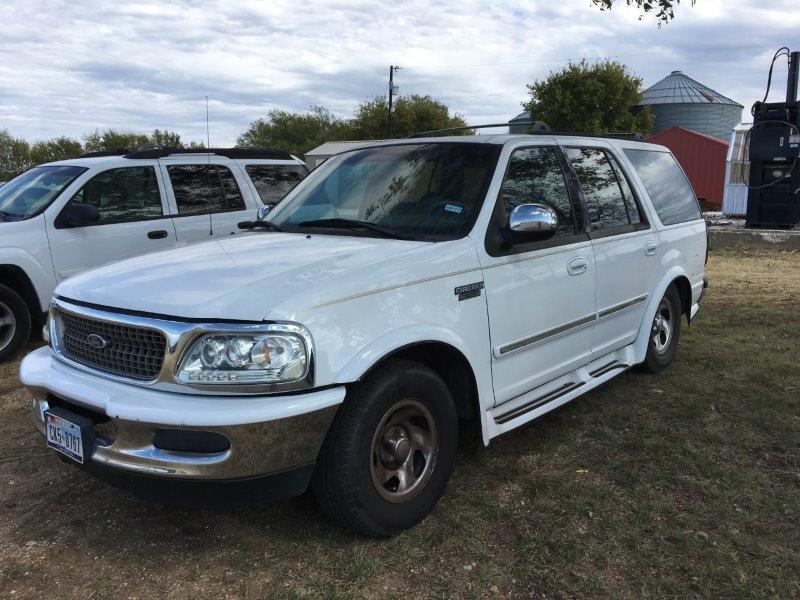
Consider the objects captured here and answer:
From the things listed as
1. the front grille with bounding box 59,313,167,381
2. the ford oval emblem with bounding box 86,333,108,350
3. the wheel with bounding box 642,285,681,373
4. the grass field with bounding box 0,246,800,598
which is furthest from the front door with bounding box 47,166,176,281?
the wheel with bounding box 642,285,681,373

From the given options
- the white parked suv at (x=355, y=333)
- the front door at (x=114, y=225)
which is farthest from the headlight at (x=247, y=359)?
the front door at (x=114, y=225)

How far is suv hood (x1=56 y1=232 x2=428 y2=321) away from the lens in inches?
102

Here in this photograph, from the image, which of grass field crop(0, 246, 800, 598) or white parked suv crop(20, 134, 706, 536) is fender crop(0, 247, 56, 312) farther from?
white parked suv crop(20, 134, 706, 536)

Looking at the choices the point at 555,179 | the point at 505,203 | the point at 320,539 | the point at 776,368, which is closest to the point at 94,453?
the point at 320,539

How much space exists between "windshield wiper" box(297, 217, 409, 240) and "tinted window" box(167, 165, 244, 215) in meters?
3.58

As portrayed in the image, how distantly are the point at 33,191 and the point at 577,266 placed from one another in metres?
5.33

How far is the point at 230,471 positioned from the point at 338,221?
1.62 m

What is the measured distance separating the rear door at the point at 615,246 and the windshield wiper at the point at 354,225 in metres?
1.47

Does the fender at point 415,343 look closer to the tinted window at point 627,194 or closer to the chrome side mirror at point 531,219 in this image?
the chrome side mirror at point 531,219

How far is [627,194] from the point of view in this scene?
477 centimetres

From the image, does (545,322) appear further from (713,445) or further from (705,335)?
(705,335)

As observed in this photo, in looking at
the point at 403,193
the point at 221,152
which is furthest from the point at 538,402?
the point at 221,152

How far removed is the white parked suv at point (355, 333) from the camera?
99.7 inches

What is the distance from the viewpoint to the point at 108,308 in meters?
2.83
